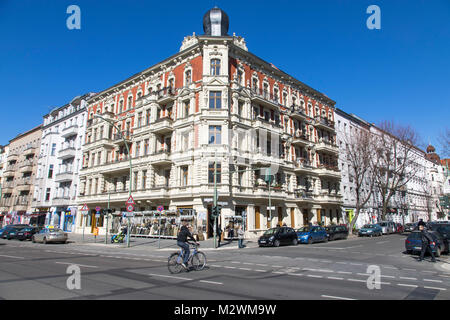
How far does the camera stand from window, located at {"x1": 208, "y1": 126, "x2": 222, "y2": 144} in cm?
2752

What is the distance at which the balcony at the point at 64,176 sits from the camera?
1713 inches

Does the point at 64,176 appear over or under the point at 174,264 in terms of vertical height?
over

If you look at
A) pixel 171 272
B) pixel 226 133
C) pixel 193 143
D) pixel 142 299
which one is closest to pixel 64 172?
pixel 193 143

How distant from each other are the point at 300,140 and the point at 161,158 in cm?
1715

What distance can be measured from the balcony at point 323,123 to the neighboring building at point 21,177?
161ft

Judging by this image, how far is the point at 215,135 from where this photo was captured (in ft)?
90.6

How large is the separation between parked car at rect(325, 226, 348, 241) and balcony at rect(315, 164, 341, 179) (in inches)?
371

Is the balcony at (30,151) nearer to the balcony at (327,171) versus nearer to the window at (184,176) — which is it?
the window at (184,176)

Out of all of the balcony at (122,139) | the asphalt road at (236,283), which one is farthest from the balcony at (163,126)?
the asphalt road at (236,283)

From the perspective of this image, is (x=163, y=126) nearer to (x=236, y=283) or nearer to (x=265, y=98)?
(x=265, y=98)

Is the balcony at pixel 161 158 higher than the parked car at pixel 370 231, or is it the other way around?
the balcony at pixel 161 158

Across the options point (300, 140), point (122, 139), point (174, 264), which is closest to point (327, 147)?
Answer: point (300, 140)
